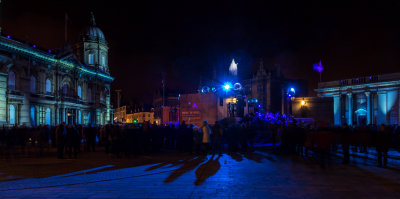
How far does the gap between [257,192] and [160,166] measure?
526cm

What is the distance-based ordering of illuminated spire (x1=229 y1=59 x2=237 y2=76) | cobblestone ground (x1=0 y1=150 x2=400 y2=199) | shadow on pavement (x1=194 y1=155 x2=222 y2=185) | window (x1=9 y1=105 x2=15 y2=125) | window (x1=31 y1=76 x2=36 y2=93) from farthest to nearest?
illuminated spire (x1=229 y1=59 x2=237 y2=76), window (x1=31 y1=76 x2=36 y2=93), window (x1=9 y1=105 x2=15 y2=125), shadow on pavement (x1=194 y1=155 x2=222 y2=185), cobblestone ground (x1=0 y1=150 x2=400 y2=199)

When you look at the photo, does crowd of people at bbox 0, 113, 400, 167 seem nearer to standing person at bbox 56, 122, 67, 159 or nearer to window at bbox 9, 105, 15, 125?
standing person at bbox 56, 122, 67, 159

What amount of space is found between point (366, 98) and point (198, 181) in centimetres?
4990

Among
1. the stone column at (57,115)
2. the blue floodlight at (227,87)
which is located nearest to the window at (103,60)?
the stone column at (57,115)

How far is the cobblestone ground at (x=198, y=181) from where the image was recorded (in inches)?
288

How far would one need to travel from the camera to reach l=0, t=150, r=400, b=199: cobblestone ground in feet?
24.0

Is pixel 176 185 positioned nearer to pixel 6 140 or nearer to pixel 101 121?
pixel 6 140

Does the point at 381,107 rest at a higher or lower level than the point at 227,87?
lower

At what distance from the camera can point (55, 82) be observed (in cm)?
4169

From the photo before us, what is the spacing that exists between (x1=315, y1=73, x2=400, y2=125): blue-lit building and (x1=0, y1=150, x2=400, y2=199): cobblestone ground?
134 feet

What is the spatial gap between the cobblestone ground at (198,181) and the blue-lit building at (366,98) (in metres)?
41.0

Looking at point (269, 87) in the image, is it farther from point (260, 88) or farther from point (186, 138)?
point (186, 138)

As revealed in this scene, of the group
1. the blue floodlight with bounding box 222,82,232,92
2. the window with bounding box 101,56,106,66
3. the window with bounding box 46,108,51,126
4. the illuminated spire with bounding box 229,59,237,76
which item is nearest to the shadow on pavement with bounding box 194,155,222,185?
the blue floodlight with bounding box 222,82,232,92

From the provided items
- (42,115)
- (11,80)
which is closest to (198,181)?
(11,80)
